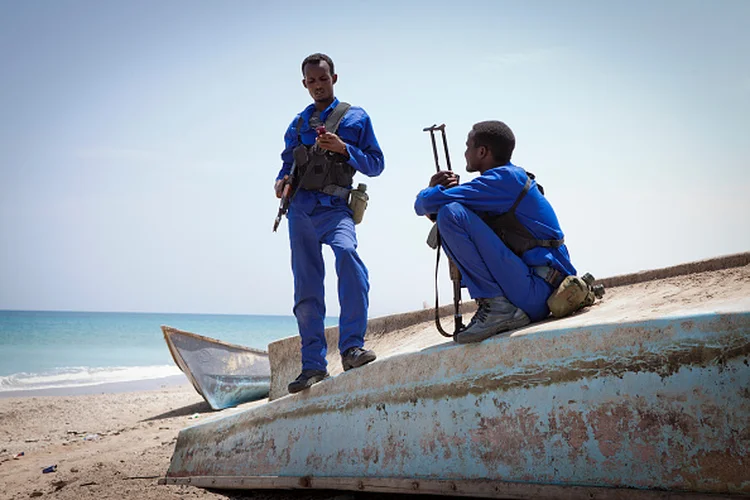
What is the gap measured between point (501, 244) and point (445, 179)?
1.83 ft

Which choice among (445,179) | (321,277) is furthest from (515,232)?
(321,277)

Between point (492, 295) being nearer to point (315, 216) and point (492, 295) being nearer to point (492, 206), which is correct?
point (492, 206)

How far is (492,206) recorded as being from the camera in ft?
10.7

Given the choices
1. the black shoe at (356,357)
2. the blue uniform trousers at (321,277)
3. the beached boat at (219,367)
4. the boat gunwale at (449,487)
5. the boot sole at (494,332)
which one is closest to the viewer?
the boat gunwale at (449,487)

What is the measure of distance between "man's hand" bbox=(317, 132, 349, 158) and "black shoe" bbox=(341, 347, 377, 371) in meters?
1.25

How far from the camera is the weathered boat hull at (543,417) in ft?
7.82

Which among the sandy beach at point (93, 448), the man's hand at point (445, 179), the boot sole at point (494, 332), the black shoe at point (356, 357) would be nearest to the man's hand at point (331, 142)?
the man's hand at point (445, 179)

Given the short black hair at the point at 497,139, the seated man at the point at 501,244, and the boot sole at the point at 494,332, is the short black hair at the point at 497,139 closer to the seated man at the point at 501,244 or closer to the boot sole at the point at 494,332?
the seated man at the point at 501,244

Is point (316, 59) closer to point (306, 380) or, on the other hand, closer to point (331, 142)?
point (331, 142)

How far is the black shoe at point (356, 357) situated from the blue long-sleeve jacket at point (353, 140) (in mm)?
989

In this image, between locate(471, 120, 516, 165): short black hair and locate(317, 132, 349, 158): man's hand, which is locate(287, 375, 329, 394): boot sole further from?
locate(471, 120, 516, 165): short black hair

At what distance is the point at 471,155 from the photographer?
3512 mm

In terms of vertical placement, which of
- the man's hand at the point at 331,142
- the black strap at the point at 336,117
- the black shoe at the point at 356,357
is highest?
the black strap at the point at 336,117

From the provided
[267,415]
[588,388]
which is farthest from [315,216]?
[588,388]
